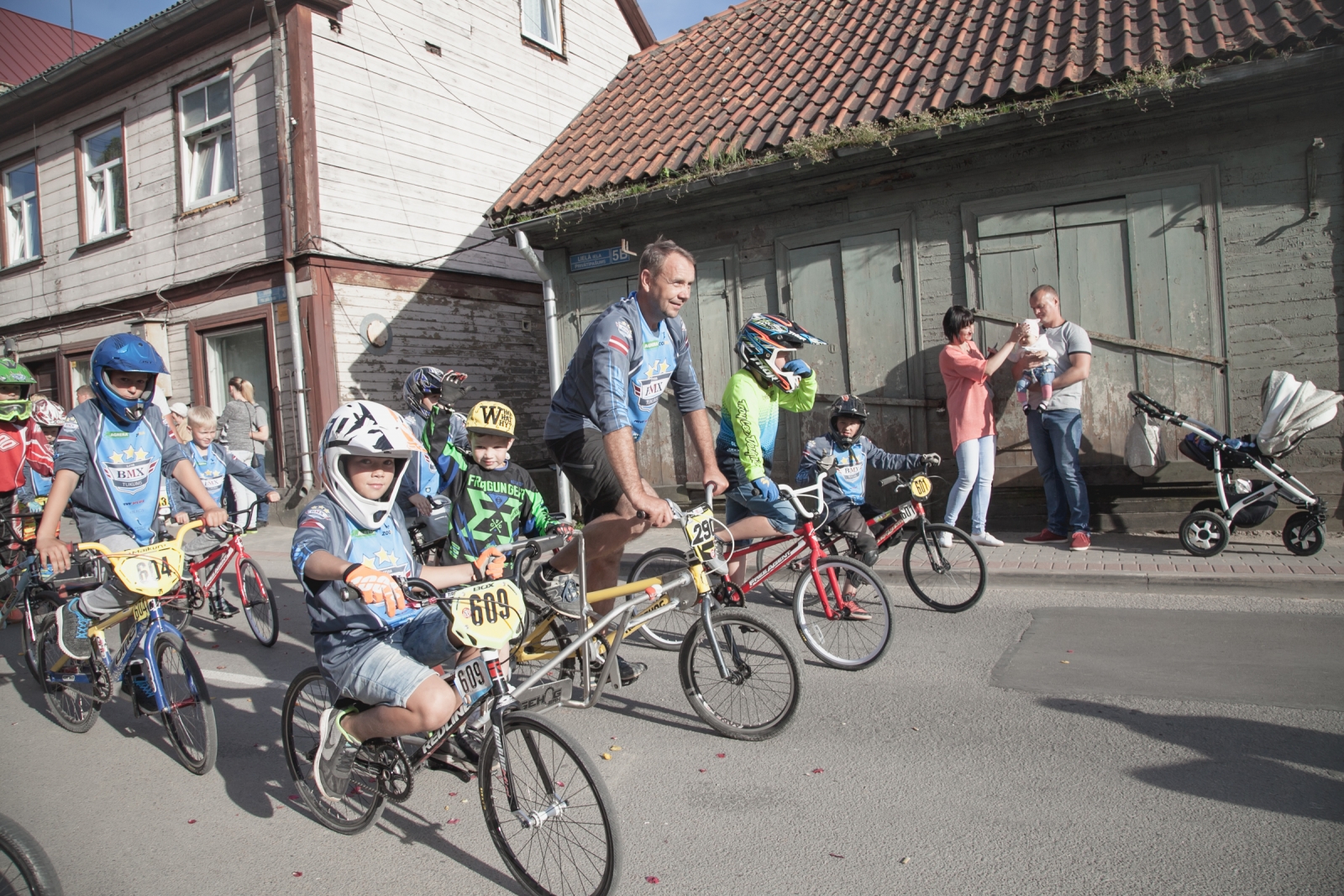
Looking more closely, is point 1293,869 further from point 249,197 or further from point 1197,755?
point 249,197

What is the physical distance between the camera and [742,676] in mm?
3740

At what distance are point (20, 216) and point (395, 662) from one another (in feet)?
63.0

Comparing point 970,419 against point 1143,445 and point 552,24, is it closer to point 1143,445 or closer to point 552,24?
point 1143,445

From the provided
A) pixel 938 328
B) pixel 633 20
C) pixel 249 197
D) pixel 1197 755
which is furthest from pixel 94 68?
pixel 1197 755

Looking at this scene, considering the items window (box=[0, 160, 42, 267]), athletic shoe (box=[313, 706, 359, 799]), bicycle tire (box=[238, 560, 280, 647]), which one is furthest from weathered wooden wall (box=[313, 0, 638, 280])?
athletic shoe (box=[313, 706, 359, 799])

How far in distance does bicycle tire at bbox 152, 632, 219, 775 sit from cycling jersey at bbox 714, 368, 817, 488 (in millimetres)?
3005

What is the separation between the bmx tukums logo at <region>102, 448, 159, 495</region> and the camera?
4.63 m

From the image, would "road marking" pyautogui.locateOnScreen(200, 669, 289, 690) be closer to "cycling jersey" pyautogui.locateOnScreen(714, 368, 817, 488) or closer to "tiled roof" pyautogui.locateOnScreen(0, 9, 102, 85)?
"cycling jersey" pyautogui.locateOnScreen(714, 368, 817, 488)

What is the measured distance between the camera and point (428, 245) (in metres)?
13.5

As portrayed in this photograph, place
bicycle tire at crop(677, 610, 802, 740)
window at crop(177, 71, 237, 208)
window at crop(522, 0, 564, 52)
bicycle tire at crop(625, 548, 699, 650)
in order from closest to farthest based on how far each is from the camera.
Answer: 1. bicycle tire at crop(677, 610, 802, 740)
2. bicycle tire at crop(625, 548, 699, 650)
3. window at crop(177, 71, 237, 208)
4. window at crop(522, 0, 564, 52)

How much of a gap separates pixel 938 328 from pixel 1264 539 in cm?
339

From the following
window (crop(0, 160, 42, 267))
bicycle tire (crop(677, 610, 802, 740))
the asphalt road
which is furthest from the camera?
window (crop(0, 160, 42, 267))

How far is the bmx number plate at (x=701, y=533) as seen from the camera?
3516 mm

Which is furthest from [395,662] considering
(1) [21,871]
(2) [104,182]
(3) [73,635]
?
(2) [104,182]
